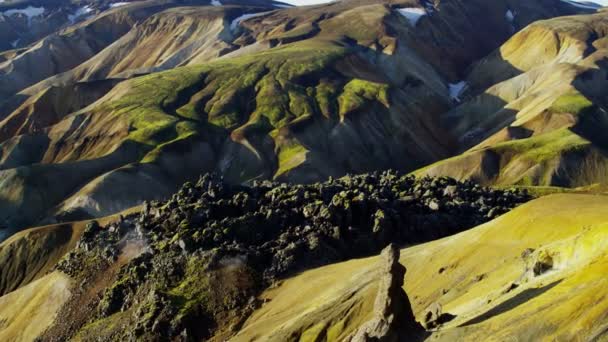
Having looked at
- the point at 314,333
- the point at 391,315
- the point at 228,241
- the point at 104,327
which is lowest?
the point at 104,327

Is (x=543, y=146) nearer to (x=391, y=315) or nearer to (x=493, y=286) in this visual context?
(x=493, y=286)

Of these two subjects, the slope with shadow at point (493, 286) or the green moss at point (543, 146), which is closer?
the slope with shadow at point (493, 286)

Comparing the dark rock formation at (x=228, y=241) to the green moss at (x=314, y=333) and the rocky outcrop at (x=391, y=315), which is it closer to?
the green moss at (x=314, y=333)

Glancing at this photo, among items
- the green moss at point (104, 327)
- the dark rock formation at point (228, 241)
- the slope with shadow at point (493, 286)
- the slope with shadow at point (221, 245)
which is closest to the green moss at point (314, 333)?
the slope with shadow at point (493, 286)

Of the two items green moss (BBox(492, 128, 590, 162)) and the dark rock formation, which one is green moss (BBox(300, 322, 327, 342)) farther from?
green moss (BBox(492, 128, 590, 162))

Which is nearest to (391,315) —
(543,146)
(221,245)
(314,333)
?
(314,333)

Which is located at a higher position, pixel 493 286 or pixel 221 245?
pixel 493 286

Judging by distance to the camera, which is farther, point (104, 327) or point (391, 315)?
point (104, 327)

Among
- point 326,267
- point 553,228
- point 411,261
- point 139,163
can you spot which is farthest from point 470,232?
point 139,163
